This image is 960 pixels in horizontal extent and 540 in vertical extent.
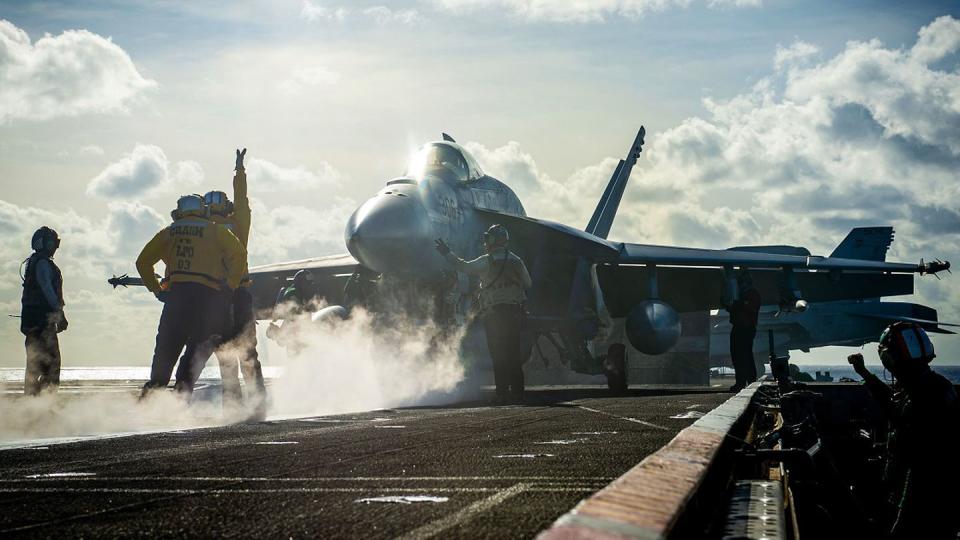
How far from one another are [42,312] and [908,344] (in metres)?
10.6

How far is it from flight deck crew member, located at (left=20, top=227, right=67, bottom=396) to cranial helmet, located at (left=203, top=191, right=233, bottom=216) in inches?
111

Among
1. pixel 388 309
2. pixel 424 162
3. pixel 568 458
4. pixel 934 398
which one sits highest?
pixel 424 162

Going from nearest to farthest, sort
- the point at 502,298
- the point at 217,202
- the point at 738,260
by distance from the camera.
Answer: the point at 217,202
the point at 502,298
the point at 738,260

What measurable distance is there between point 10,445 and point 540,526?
4.94m

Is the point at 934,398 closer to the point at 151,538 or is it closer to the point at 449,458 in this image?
the point at 449,458

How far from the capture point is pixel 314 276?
23.4 meters

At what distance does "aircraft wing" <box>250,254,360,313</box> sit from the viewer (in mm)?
22938

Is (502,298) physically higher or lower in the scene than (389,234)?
lower

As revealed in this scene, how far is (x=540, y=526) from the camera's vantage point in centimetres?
299

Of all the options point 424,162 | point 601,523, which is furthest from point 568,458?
point 424,162

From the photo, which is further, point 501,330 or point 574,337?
point 574,337

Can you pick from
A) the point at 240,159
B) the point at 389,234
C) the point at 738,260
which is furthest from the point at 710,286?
the point at 240,159

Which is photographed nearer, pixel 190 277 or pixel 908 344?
pixel 908 344

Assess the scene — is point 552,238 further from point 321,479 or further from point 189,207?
point 321,479
